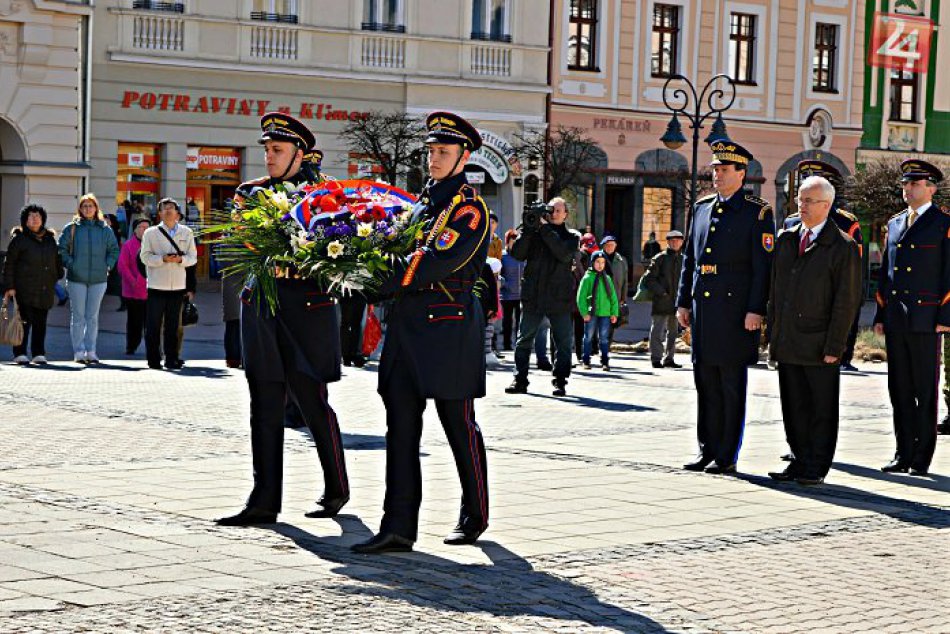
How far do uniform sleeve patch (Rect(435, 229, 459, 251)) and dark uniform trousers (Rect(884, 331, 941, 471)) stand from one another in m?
4.83

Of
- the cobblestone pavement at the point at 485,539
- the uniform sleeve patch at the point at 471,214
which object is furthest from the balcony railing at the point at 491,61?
the uniform sleeve patch at the point at 471,214

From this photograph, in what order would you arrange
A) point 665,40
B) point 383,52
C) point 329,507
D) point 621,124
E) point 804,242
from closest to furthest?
point 329,507, point 804,242, point 383,52, point 621,124, point 665,40

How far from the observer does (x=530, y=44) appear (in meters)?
40.4

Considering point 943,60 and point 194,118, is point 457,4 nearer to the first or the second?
point 194,118

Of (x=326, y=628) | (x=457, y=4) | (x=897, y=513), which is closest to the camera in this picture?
(x=326, y=628)

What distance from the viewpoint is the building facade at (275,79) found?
35.0m

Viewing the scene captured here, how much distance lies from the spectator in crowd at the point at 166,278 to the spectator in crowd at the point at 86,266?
0.64 metres

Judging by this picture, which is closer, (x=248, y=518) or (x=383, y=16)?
(x=248, y=518)

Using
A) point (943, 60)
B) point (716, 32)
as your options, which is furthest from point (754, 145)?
point (943, 60)

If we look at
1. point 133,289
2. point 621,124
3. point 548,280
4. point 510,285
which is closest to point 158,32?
point 621,124

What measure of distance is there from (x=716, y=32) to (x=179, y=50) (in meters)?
14.9

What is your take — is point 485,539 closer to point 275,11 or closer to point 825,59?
point 275,11

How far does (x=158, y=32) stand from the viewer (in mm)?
35250

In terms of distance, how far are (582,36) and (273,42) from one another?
29.6ft
